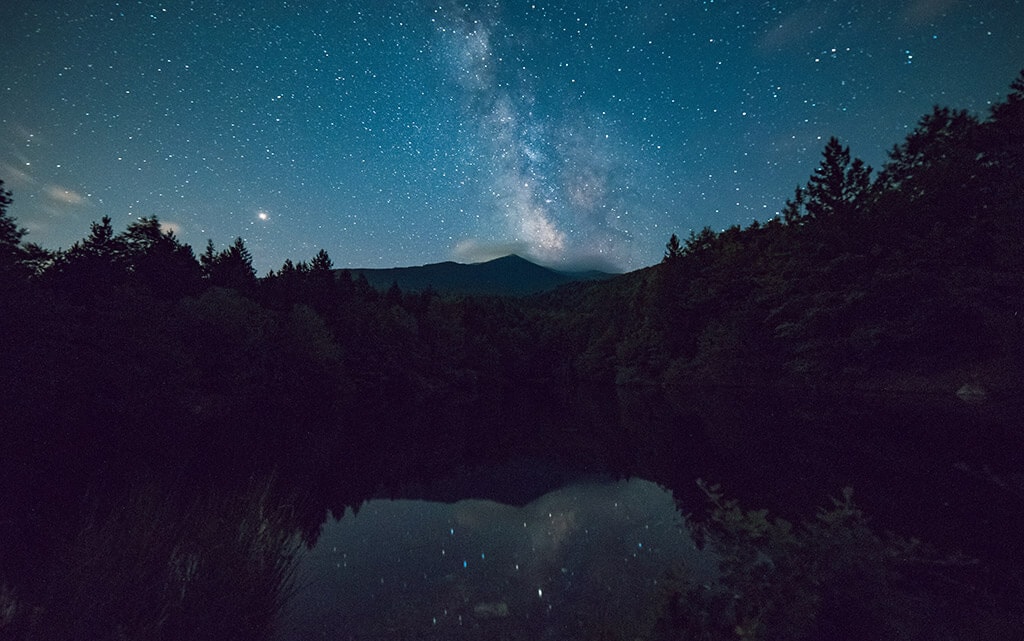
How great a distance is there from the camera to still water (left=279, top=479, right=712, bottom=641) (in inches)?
249

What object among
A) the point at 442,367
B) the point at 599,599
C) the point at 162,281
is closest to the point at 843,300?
the point at 599,599

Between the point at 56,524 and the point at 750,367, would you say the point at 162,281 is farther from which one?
the point at 750,367

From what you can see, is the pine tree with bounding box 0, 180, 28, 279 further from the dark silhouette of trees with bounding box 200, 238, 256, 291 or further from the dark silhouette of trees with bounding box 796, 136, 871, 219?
the dark silhouette of trees with bounding box 796, 136, 871, 219

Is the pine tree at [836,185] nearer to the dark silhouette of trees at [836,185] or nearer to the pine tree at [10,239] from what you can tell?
the dark silhouette of trees at [836,185]

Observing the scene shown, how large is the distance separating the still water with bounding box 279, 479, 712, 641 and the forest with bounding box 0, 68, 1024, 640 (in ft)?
3.74

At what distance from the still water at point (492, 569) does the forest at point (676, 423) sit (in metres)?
1.14

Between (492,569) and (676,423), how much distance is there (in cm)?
2131

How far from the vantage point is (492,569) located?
335 inches

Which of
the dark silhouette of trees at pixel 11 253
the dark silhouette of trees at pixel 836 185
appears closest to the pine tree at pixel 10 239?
the dark silhouette of trees at pixel 11 253

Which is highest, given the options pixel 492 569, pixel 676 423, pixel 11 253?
pixel 11 253

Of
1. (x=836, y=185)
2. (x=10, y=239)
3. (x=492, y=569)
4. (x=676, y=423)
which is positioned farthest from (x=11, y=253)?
(x=836, y=185)

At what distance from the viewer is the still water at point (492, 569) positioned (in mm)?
6312

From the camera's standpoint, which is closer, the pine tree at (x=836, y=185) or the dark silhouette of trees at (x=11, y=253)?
the dark silhouette of trees at (x=11, y=253)

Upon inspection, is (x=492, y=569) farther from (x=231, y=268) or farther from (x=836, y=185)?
(x=231, y=268)
